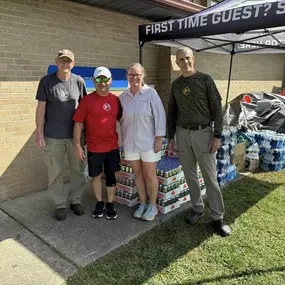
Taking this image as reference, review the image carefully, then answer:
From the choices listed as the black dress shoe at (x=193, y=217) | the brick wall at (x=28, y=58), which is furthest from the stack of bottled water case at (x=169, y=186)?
the brick wall at (x=28, y=58)

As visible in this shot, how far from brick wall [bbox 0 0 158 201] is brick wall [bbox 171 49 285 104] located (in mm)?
2119

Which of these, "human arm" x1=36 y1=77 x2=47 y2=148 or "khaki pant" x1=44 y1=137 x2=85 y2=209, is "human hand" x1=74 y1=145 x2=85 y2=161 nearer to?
"khaki pant" x1=44 y1=137 x2=85 y2=209

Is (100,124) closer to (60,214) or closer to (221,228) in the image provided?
(60,214)

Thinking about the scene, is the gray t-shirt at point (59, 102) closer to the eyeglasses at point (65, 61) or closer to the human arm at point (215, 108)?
the eyeglasses at point (65, 61)

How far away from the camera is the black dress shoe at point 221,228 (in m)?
3.20

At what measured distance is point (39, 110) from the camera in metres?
3.17

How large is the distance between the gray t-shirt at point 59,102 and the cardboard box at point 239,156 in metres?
3.12

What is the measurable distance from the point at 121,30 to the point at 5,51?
7.26 ft

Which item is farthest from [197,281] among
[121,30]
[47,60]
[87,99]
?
[121,30]

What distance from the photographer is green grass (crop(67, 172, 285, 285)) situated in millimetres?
2555

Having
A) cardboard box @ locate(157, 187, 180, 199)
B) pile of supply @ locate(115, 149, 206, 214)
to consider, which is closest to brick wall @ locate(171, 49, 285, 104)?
pile of supply @ locate(115, 149, 206, 214)

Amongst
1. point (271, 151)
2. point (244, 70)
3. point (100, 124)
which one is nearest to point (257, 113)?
point (244, 70)

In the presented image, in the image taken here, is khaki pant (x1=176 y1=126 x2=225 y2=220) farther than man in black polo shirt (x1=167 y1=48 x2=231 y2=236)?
Yes

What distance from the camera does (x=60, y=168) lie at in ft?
11.2
